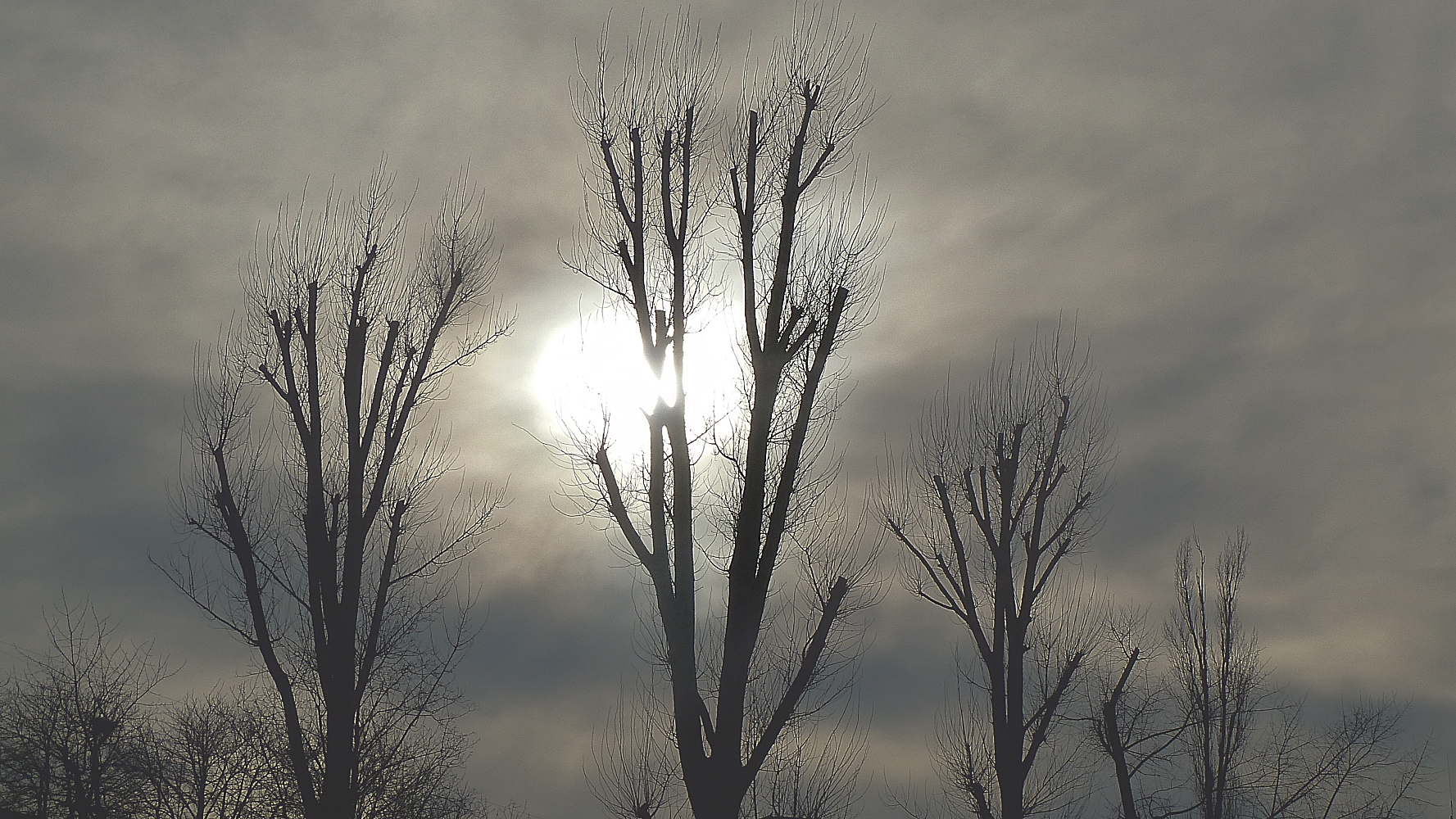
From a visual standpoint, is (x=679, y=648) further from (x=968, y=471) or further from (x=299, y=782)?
(x=968, y=471)

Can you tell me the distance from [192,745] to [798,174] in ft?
76.5

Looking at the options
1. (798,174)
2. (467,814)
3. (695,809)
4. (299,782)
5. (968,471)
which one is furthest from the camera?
(467,814)

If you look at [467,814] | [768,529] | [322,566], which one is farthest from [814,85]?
[467,814]

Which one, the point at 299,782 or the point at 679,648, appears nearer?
the point at 679,648

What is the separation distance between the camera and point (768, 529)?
706 centimetres

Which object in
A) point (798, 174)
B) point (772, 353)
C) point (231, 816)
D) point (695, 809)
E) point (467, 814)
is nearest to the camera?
point (695, 809)

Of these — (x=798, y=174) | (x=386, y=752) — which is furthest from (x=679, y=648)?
(x=386, y=752)

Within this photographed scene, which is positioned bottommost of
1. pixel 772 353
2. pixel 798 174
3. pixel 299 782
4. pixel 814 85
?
pixel 299 782

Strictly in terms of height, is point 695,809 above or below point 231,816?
below

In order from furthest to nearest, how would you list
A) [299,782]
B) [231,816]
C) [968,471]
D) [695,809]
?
[231,816]
[968,471]
[299,782]
[695,809]

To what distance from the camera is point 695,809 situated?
276 inches

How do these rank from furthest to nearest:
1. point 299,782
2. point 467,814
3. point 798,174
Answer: point 467,814, point 299,782, point 798,174

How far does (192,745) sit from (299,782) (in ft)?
54.5

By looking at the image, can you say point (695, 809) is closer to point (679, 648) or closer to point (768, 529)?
point (679, 648)
